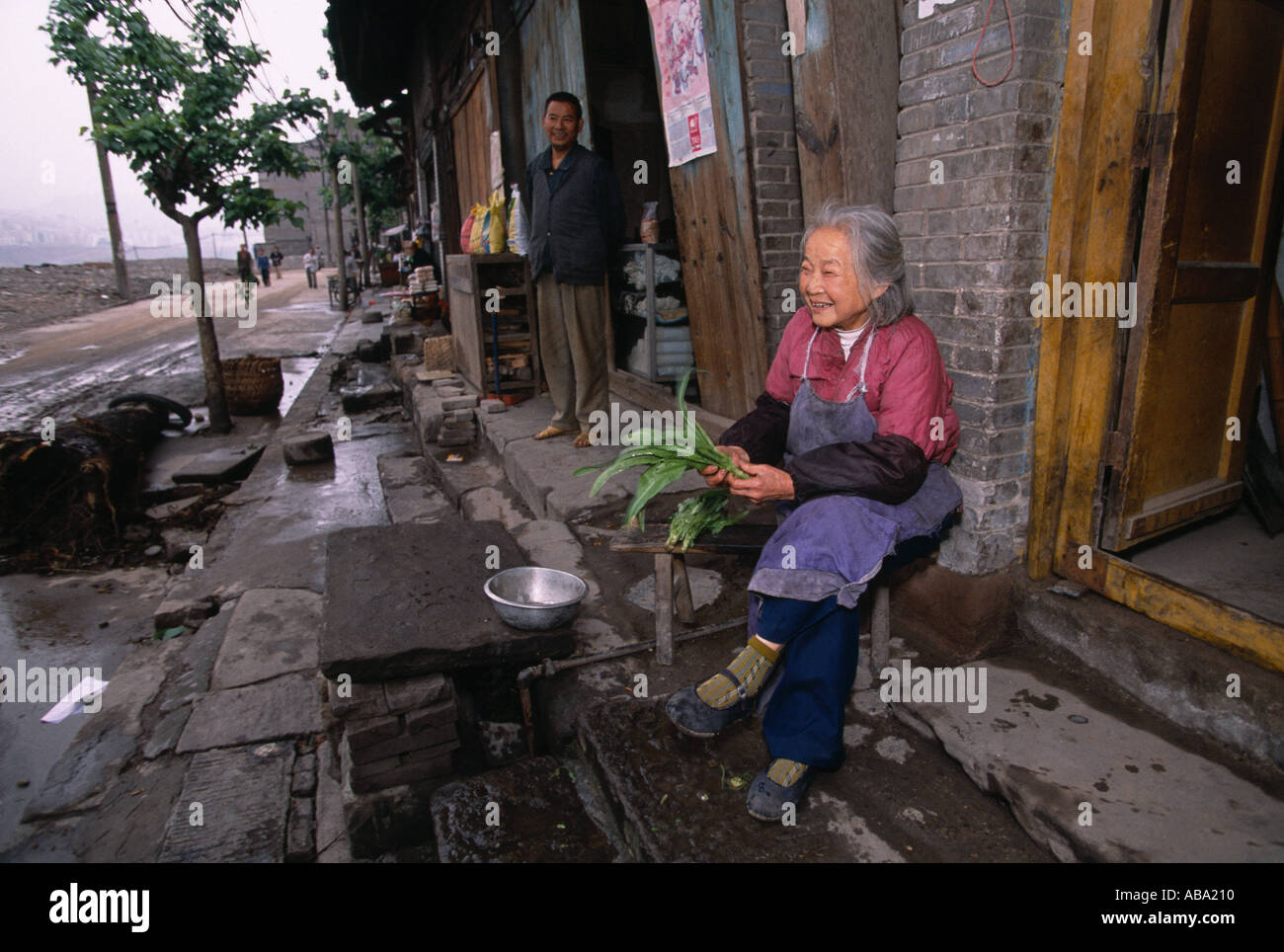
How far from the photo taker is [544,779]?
251 centimetres

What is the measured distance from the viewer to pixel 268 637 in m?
4.12

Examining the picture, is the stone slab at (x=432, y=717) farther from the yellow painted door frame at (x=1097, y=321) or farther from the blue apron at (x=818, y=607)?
the yellow painted door frame at (x=1097, y=321)

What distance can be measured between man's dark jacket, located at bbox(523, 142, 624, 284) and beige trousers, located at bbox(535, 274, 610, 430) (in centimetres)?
14

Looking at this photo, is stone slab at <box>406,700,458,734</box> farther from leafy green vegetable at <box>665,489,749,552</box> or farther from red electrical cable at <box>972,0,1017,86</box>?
red electrical cable at <box>972,0,1017,86</box>

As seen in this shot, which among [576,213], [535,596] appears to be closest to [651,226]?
[576,213]

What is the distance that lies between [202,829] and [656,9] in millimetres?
4336

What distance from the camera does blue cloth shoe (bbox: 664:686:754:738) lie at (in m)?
2.38

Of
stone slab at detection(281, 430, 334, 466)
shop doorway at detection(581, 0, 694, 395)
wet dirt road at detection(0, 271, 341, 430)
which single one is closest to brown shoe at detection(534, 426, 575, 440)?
shop doorway at detection(581, 0, 694, 395)

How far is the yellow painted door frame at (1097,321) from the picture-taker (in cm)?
228

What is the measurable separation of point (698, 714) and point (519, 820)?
2.06 ft

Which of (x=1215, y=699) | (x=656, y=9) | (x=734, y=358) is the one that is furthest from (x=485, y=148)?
(x=1215, y=699)

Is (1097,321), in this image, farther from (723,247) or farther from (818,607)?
(723,247)

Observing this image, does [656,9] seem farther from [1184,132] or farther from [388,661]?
[388,661]
